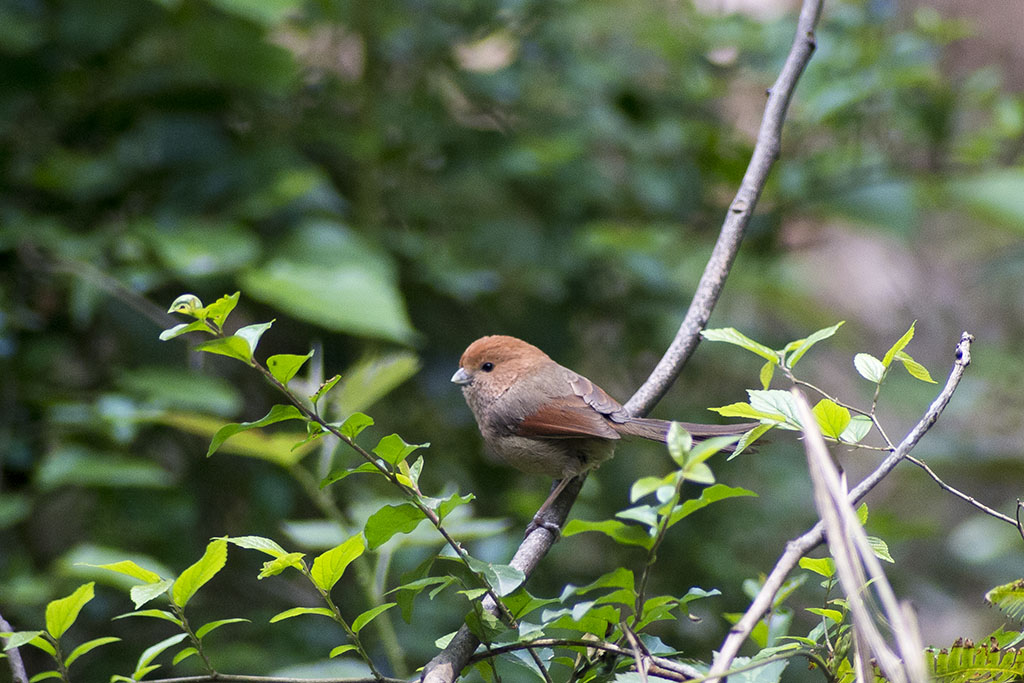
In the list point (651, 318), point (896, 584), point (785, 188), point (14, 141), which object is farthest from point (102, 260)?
point (896, 584)

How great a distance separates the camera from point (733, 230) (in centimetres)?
187

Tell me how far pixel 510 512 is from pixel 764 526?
108 cm

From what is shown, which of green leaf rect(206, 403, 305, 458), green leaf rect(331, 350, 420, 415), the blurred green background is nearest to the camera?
green leaf rect(206, 403, 305, 458)

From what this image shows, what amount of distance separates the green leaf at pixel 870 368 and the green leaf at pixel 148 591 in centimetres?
102

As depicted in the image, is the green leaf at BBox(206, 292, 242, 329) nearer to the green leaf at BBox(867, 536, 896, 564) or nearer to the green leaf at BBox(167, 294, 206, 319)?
the green leaf at BBox(167, 294, 206, 319)

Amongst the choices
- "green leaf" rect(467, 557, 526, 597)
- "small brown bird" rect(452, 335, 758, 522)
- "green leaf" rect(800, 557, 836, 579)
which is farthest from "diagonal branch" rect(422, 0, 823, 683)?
"green leaf" rect(800, 557, 836, 579)

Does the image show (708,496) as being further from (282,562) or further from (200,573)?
(200,573)

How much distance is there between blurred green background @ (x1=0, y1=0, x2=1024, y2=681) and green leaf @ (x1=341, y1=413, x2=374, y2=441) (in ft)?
3.46

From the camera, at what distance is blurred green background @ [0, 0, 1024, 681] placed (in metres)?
2.70

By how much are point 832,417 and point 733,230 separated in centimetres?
78

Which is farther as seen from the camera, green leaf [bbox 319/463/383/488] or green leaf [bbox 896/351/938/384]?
green leaf [bbox 896/351/938/384]

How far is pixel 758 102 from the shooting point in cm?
534

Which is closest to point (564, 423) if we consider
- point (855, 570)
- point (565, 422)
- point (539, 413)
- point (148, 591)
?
point (565, 422)

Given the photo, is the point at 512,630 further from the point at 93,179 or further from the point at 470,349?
the point at 93,179
